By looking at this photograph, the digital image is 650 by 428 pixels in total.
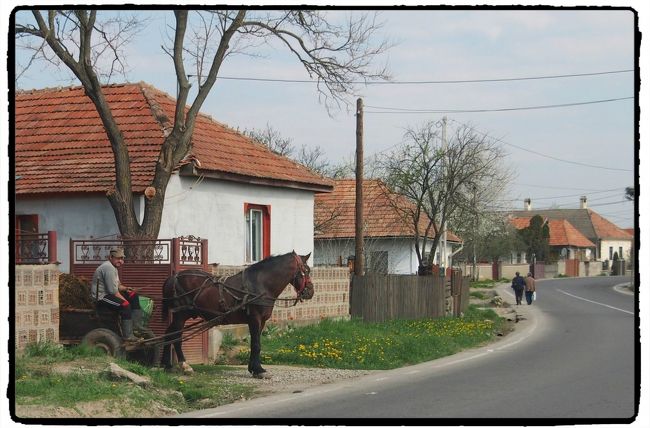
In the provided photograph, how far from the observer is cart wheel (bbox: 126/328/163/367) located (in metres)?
16.7

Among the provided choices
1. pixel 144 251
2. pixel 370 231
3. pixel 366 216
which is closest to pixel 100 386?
pixel 144 251

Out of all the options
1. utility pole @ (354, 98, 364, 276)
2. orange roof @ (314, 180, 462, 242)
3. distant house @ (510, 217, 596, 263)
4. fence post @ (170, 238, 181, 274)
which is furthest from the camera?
distant house @ (510, 217, 596, 263)

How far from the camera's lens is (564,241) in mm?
95062

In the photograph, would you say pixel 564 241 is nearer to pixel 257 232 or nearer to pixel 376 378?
pixel 257 232

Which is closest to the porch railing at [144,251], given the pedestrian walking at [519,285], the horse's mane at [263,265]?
the horse's mane at [263,265]

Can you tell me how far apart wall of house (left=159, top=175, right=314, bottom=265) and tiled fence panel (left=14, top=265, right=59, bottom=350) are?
642cm

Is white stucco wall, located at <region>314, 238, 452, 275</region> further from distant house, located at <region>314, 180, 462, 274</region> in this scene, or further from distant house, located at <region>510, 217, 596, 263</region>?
distant house, located at <region>510, 217, 596, 263</region>

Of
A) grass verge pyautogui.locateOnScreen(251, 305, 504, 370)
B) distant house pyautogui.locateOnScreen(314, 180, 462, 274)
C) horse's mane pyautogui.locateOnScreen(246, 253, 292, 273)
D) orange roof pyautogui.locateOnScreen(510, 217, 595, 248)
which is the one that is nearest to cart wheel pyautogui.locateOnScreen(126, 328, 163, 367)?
horse's mane pyautogui.locateOnScreen(246, 253, 292, 273)

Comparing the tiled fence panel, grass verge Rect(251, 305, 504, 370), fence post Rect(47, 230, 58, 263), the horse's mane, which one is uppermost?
fence post Rect(47, 230, 58, 263)

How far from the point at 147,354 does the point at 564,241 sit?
81801 mm

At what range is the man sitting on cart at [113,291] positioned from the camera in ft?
52.7

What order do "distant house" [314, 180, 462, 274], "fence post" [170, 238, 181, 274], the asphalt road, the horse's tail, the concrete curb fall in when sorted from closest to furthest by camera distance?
the asphalt road, the concrete curb, the horse's tail, "fence post" [170, 238, 181, 274], "distant house" [314, 180, 462, 274]

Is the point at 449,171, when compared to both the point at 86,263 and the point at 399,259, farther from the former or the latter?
the point at 86,263

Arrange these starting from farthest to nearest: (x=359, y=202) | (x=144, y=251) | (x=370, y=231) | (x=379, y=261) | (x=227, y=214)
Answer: (x=370, y=231) < (x=379, y=261) < (x=359, y=202) < (x=227, y=214) < (x=144, y=251)
